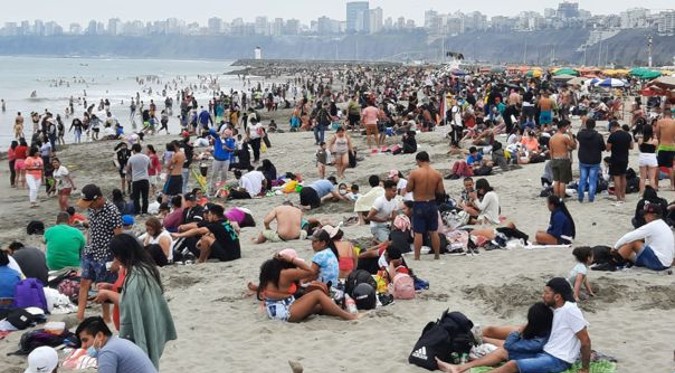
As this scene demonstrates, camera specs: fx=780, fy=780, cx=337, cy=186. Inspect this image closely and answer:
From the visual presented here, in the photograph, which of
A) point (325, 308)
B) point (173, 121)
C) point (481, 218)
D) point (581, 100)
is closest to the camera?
point (325, 308)

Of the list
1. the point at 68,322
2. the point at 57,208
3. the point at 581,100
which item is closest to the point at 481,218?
the point at 68,322

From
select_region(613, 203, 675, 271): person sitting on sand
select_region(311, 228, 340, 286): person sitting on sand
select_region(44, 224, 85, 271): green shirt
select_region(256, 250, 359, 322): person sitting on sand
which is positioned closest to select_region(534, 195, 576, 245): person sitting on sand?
select_region(613, 203, 675, 271): person sitting on sand

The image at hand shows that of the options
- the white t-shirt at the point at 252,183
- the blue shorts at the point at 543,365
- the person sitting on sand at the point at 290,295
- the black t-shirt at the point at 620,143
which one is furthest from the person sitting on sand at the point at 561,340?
the white t-shirt at the point at 252,183

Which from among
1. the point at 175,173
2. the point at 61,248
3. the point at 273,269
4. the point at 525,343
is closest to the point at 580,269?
the point at 525,343

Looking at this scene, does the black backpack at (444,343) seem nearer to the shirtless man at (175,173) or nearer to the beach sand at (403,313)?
the beach sand at (403,313)

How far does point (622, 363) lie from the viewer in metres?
6.43

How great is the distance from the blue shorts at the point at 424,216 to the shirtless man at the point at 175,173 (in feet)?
20.2

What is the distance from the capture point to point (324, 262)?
804cm

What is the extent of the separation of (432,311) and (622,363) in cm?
209

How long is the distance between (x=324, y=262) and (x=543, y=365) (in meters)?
2.70

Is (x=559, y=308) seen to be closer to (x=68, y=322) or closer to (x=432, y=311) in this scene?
(x=432, y=311)

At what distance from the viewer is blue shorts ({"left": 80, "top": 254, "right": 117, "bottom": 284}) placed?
7871mm

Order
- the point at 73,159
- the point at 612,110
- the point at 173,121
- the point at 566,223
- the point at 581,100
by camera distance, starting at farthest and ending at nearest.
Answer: the point at 173,121, the point at 581,100, the point at 612,110, the point at 73,159, the point at 566,223

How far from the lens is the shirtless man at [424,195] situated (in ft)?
30.6
